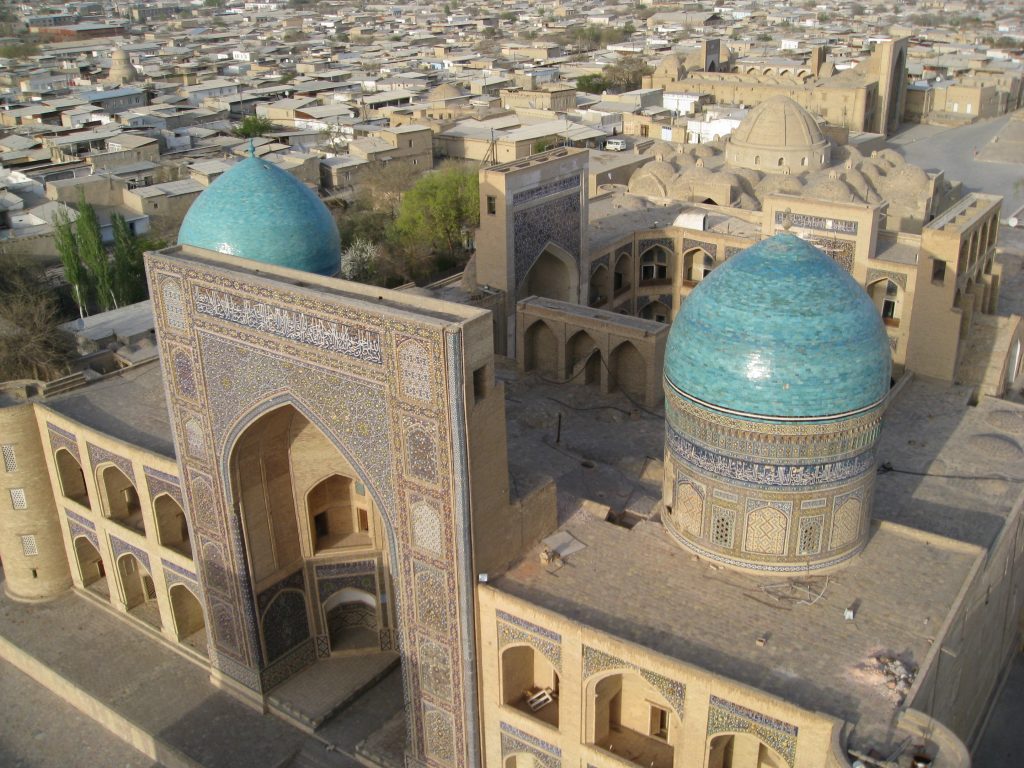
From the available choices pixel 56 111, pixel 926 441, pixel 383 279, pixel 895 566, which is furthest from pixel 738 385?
pixel 56 111

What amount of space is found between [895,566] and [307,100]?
43.2 m

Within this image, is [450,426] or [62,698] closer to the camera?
[450,426]

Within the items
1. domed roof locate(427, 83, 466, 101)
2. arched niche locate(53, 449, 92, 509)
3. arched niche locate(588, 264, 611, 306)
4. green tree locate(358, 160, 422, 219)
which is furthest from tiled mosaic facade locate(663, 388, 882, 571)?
domed roof locate(427, 83, 466, 101)

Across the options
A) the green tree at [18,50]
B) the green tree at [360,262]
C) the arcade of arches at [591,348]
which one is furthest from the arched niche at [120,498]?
the green tree at [18,50]

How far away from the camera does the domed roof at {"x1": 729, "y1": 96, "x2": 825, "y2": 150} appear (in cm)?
2642

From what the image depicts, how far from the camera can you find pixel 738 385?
28.5 ft

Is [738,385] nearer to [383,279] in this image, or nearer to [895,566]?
[895,566]

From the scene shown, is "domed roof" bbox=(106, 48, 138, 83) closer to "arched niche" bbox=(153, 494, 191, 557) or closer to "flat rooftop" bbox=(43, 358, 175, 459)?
"flat rooftop" bbox=(43, 358, 175, 459)

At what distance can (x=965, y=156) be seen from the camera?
38.3 metres

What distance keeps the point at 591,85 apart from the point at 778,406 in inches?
1816

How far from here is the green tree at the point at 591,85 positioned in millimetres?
51906

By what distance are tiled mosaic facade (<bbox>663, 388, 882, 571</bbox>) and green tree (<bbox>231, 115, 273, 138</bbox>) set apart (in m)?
35.3

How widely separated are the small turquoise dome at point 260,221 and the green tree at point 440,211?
13562 mm

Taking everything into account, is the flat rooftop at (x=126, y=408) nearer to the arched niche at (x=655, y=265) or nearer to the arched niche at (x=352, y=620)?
the arched niche at (x=352, y=620)
